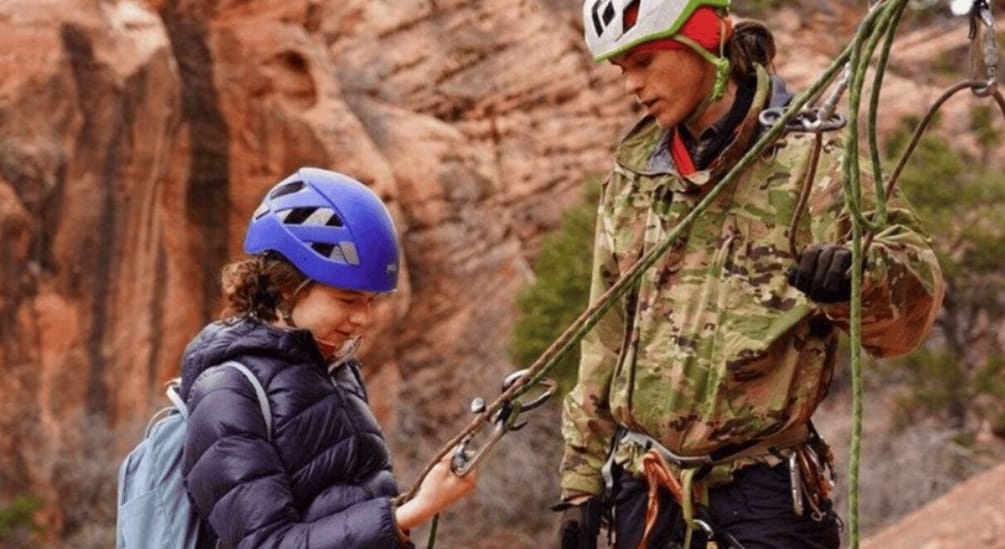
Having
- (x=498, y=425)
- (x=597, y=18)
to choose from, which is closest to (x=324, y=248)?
(x=498, y=425)

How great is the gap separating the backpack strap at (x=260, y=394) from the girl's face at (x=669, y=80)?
1.02 metres

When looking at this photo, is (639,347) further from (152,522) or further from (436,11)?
(436,11)

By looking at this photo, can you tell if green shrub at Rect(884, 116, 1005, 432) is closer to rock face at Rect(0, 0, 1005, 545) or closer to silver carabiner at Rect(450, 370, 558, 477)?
rock face at Rect(0, 0, 1005, 545)

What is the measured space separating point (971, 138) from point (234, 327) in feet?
51.1

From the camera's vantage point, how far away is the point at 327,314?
3.03m

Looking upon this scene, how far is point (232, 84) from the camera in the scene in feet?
44.8

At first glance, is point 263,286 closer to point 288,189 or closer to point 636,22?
point 288,189

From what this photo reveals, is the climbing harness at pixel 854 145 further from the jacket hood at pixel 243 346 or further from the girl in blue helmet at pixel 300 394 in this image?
the jacket hood at pixel 243 346

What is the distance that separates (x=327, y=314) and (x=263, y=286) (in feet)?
0.45

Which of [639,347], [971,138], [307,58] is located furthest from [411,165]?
[639,347]

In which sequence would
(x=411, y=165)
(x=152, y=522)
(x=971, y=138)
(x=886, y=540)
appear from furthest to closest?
(x=971, y=138), (x=411, y=165), (x=886, y=540), (x=152, y=522)

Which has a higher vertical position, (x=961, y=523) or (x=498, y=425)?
(x=498, y=425)

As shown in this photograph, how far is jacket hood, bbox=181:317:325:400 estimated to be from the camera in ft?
9.49

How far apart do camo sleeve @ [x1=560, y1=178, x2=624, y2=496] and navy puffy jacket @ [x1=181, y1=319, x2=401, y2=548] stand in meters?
0.66
